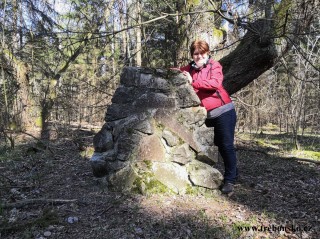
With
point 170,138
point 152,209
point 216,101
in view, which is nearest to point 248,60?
point 216,101

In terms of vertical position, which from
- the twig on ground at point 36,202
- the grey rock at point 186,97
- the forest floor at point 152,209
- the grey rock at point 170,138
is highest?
the grey rock at point 186,97

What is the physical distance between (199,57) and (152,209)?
2192 millimetres

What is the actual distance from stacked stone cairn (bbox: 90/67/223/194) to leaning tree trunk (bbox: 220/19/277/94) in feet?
6.80

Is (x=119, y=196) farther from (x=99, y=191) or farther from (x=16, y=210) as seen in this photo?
(x=16, y=210)

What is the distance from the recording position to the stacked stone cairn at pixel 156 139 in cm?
437

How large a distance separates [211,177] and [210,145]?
0.48 meters

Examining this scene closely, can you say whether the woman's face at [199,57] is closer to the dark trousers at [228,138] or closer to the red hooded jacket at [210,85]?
the red hooded jacket at [210,85]

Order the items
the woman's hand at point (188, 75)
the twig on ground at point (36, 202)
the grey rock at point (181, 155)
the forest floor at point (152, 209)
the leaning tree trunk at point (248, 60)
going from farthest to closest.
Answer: the leaning tree trunk at point (248, 60) → the woman's hand at point (188, 75) → the grey rock at point (181, 155) → the twig on ground at point (36, 202) → the forest floor at point (152, 209)

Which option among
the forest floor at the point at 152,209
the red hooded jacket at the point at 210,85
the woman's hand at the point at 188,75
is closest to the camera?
the forest floor at the point at 152,209

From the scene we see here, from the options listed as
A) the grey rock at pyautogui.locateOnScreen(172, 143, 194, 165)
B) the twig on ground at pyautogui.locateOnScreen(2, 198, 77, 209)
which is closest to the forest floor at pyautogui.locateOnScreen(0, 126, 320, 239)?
the twig on ground at pyautogui.locateOnScreen(2, 198, 77, 209)

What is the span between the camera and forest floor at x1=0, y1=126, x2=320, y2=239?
3.42m

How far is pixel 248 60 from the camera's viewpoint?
20.0ft

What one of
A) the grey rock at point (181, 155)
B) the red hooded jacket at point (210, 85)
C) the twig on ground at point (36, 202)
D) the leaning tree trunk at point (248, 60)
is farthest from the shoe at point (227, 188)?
the leaning tree trunk at point (248, 60)

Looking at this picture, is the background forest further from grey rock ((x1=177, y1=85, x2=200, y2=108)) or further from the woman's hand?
grey rock ((x1=177, y1=85, x2=200, y2=108))
